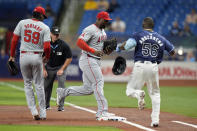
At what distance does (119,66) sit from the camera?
11.4 metres

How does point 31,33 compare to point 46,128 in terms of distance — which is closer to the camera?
point 46,128

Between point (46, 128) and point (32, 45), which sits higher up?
point (32, 45)

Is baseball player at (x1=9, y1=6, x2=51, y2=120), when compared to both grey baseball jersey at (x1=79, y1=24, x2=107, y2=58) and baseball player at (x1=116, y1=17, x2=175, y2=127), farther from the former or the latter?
baseball player at (x1=116, y1=17, x2=175, y2=127)

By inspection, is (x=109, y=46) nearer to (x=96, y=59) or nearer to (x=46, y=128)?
(x=96, y=59)

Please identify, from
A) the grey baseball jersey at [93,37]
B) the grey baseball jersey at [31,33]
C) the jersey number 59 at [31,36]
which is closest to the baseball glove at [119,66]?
the grey baseball jersey at [93,37]

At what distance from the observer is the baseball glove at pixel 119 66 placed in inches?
446

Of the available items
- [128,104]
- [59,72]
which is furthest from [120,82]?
[59,72]

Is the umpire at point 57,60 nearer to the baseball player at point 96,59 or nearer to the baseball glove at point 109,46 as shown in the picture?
the baseball player at point 96,59

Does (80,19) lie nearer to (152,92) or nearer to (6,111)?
(6,111)

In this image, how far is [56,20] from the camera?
112 feet

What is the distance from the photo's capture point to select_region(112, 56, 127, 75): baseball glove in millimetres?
11320

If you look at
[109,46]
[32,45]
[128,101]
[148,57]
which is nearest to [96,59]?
[109,46]

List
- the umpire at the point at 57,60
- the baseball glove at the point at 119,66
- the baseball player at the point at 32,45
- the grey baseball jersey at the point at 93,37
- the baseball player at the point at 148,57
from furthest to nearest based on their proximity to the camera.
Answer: the umpire at the point at 57,60 → the baseball glove at the point at 119,66 → the grey baseball jersey at the point at 93,37 → the baseball player at the point at 32,45 → the baseball player at the point at 148,57

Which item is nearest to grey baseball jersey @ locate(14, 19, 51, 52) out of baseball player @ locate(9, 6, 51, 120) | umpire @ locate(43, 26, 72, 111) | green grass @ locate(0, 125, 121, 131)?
baseball player @ locate(9, 6, 51, 120)
